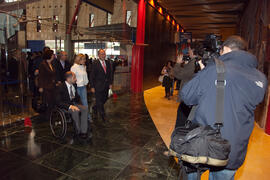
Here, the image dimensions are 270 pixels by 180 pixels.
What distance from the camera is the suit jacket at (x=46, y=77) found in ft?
13.5

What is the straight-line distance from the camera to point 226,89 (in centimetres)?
129

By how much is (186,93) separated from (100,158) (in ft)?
6.44

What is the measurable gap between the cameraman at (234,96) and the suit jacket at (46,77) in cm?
352

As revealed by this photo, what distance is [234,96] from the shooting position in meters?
1.29

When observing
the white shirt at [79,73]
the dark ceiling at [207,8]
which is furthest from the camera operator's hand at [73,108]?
the dark ceiling at [207,8]

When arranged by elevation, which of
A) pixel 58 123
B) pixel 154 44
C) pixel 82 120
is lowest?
pixel 58 123

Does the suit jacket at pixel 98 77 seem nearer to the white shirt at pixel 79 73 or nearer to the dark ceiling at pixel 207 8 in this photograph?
the white shirt at pixel 79 73

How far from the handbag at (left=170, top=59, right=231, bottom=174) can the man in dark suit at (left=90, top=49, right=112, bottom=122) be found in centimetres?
329

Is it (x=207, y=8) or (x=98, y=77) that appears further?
(x=207, y=8)

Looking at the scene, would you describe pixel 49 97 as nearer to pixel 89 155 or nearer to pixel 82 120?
pixel 82 120

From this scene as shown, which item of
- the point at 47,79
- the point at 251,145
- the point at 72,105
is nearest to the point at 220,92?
the point at 72,105

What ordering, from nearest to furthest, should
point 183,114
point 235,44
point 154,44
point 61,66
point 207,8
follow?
point 235,44 < point 183,114 < point 61,66 < point 207,8 < point 154,44

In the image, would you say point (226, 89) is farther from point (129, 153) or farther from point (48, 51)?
point (48, 51)

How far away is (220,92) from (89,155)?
2284 millimetres
